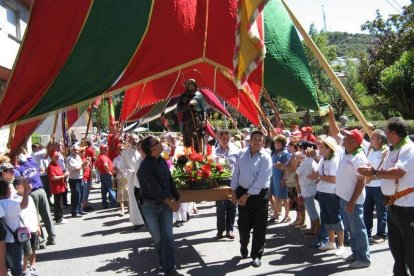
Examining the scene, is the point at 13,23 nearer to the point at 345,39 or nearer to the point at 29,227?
the point at 29,227

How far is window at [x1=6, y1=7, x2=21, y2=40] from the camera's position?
61.3ft

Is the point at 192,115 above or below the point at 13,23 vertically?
below

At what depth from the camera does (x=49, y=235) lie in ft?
28.9

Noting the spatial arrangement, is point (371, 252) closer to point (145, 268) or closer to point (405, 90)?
point (145, 268)

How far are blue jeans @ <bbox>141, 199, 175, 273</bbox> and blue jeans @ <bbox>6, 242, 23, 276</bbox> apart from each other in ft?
5.47

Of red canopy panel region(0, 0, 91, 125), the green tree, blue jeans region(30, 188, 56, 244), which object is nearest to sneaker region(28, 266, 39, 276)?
blue jeans region(30, 188, 56, 244)

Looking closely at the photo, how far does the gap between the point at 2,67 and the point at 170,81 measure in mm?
8330

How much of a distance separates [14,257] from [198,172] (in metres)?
2.86

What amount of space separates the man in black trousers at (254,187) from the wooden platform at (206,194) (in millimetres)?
228

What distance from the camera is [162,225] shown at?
642 cm

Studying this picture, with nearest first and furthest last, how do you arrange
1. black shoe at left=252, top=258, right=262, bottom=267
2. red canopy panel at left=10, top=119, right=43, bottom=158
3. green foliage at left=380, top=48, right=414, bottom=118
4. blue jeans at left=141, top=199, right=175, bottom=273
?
red canopy panel at left=10, top=119, right=43, bottom=158
blue jeans at left=141, top=199, right=175, bottom=273
black shoe at left=252, top=258, right=262, bottom=267
green foliage at left=380, top=48, right=414, bottom=118

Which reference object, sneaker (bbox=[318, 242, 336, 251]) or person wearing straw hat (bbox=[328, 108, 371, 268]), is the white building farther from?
person wearing straw hat (bbox=[328, 108, 371, 268])

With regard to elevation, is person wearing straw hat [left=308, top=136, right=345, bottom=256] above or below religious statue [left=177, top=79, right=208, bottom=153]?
below

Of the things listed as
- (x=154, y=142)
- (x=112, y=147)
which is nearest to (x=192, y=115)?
(x=154, y=142)
